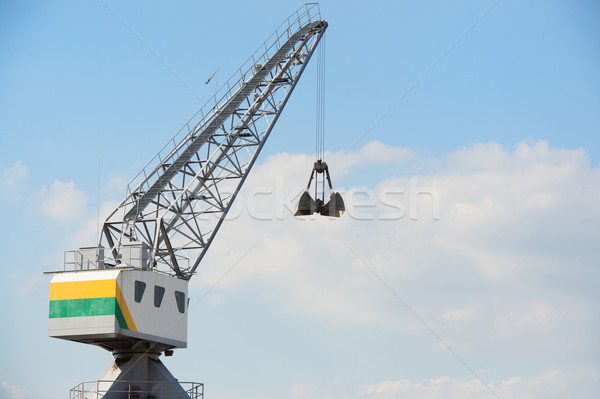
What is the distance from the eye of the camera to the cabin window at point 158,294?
61.7 m

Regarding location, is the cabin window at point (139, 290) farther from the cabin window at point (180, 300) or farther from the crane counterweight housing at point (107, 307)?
the cabin window at point (180, 300)

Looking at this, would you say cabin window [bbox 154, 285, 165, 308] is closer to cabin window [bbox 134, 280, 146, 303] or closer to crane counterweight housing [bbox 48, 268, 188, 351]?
crane counterweight housing [bbox 48, 268, 188, 351]

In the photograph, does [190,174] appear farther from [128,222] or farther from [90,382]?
[90,382]

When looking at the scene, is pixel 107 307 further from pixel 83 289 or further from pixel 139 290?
pixel 139 290

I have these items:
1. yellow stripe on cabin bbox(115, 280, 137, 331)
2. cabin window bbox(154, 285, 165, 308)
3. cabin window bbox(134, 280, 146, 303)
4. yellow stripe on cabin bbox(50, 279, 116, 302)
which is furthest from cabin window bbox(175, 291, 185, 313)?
yellow stripe on cabin bbox(50, 279, 116, 302)

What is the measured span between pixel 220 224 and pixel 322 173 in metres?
13.5

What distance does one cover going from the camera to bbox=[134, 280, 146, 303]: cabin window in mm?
59619

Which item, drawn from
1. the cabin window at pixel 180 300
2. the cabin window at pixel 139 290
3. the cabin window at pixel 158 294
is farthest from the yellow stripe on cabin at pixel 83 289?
the cabin window at pixel 180 300

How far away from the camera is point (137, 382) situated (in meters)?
62.1

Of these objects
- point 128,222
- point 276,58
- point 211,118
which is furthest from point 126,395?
point 276,58

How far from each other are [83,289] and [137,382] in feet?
24.0

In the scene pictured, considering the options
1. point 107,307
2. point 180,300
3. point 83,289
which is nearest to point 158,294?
point 180,300

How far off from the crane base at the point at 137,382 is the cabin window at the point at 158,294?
345 centimetres

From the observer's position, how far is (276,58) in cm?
8069
